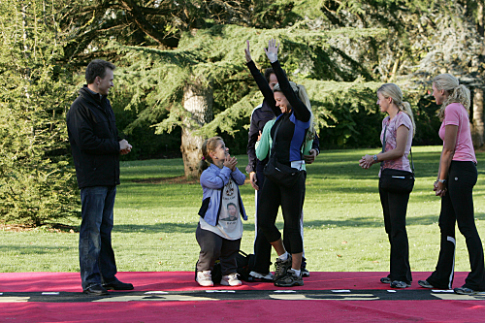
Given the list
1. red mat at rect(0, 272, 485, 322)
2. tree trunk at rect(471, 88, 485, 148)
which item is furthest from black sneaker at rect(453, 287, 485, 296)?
tree trunk at rect(471, 88, 485, 148)

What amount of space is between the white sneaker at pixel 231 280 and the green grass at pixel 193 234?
1491mm

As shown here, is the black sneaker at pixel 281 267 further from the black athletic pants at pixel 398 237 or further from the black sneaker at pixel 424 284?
the black sneaker at pixel 424 284

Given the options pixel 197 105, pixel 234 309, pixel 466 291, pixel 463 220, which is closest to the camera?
pixel 234 309

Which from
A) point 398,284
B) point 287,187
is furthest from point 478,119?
point 287,187

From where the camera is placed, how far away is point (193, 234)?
993 centimetres

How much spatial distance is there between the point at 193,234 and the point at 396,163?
5.54 m

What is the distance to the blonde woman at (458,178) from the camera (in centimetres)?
481

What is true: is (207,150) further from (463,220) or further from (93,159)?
(463,220)

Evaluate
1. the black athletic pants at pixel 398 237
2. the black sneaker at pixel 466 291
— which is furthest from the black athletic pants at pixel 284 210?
the black sneaker at pixel 466 291

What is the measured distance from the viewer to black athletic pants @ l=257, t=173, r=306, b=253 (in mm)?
5008

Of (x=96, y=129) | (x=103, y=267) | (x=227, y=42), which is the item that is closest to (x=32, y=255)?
(x=103, y=267)

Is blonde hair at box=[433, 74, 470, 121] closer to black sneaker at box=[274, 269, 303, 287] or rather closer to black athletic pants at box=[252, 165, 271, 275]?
black athletic pants at box=[252, 165, 271, 275]

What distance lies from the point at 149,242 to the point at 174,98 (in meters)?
11.1

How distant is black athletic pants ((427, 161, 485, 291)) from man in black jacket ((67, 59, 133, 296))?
2.87m
